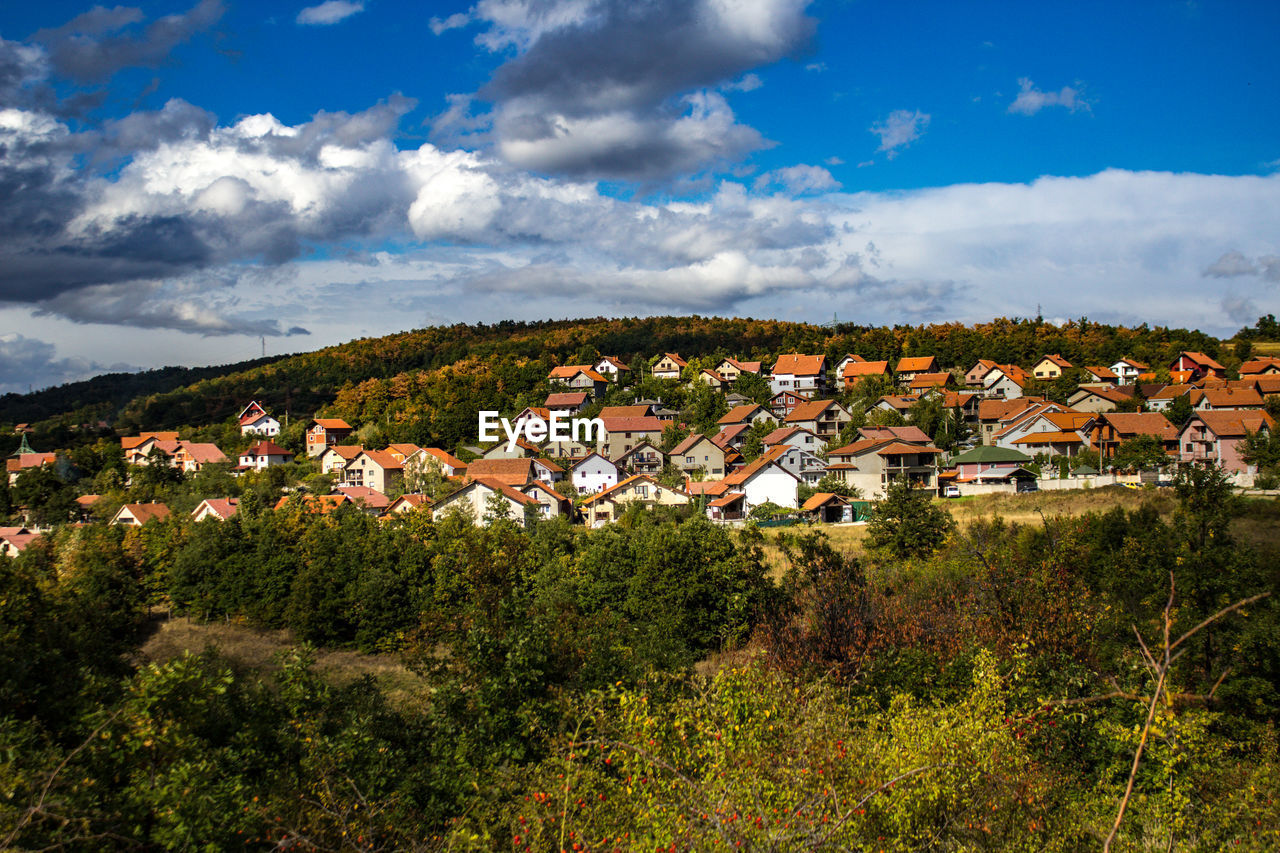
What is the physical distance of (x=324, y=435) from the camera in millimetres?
51250

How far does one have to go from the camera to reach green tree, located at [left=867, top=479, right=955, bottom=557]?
79.3ft

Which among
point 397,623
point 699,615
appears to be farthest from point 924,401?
point 397,623

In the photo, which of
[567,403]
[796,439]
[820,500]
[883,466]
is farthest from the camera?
[567,403]

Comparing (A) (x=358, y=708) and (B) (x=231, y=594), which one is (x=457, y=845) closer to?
(A) (x=358, y=708)

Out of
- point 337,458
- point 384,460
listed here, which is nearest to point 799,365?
point 384,460

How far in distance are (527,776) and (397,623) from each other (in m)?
16.7

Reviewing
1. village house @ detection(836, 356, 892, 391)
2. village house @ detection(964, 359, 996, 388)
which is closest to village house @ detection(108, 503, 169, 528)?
village house @ detection(836, 356, 892, 391)

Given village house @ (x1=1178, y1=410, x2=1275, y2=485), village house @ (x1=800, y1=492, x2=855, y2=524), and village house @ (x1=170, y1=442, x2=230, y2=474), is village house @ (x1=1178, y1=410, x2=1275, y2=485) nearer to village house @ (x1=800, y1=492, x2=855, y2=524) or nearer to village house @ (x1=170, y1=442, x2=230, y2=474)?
village house @ (x1=800, y1=492, x2=855, y2=524)

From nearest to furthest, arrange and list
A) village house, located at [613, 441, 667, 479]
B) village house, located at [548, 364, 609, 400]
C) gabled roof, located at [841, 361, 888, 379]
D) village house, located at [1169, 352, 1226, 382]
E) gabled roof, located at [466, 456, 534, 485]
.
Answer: gabled roof, located at [466, 456, 534, 485]
village house, located at [613, 441, 667, 479]
village house, located at [1169, 352, 1226, 382]
gabled roof, located at [841, 361, 888, 379]
village house, located at [548, 364, 609, 400]

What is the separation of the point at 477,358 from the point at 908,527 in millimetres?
49002

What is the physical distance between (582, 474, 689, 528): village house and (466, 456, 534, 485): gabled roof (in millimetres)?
3831

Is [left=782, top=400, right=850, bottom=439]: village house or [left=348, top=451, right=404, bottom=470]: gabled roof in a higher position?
[left=782, top=400, right=850, bottom=439]: village house

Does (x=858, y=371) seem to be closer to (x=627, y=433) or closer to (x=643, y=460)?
(x=627, y=433)

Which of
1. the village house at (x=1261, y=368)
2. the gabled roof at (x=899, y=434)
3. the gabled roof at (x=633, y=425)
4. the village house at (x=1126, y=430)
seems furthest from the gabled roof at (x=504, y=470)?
the village house at (x=1261, y=368)
